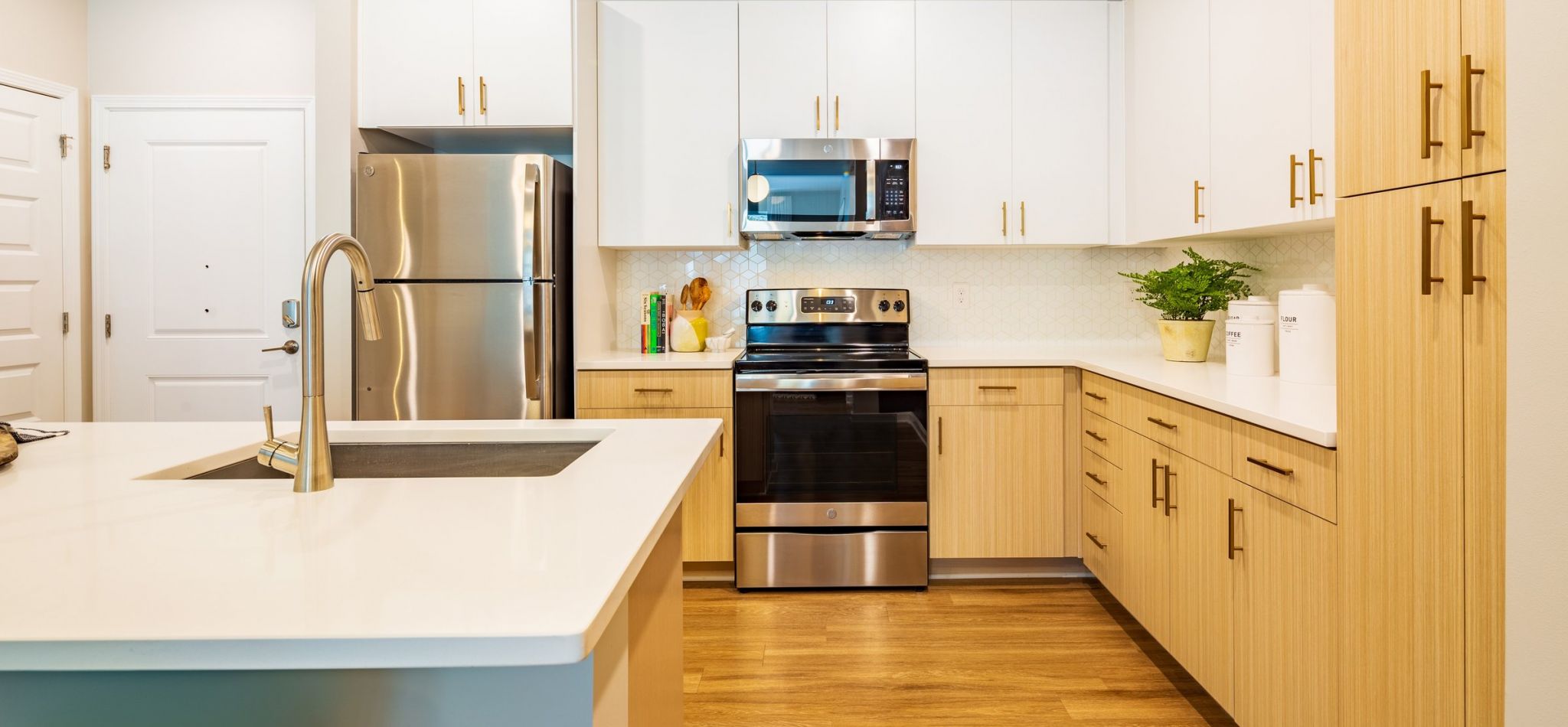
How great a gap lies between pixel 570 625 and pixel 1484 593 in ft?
4.24

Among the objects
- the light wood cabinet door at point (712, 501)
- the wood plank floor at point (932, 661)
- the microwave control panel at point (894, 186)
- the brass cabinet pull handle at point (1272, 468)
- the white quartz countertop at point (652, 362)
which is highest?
the microwave control panel at point (894, 186)

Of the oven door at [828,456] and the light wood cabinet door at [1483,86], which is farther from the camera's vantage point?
the oven door at [828,456]

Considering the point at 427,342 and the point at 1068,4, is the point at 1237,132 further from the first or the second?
the point at 427,342

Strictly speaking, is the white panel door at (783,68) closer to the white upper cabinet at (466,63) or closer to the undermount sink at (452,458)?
the white upper cabinet at (466,63)

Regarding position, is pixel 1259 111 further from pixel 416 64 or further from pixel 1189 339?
pixel 416 64

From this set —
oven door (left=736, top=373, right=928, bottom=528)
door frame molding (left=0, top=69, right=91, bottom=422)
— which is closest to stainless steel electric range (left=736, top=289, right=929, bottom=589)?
oven door (left=736, top=373, right=928, bottom=528)

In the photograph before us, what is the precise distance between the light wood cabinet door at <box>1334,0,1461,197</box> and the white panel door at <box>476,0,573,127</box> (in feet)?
8.34

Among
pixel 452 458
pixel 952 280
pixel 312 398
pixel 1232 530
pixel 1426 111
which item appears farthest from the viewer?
pixel 952 280

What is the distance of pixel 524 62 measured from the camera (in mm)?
3234

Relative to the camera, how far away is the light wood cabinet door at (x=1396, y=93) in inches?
50.4

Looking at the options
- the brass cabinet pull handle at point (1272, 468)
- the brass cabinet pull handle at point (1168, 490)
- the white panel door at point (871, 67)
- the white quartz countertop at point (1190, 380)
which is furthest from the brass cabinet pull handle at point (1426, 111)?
the white panel door at point (871, 67)

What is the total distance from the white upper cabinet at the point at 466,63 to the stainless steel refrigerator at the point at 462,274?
0.84 feet

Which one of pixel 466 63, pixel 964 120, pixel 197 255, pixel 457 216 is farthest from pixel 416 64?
pixel 964 120

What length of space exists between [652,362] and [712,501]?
0.58m
